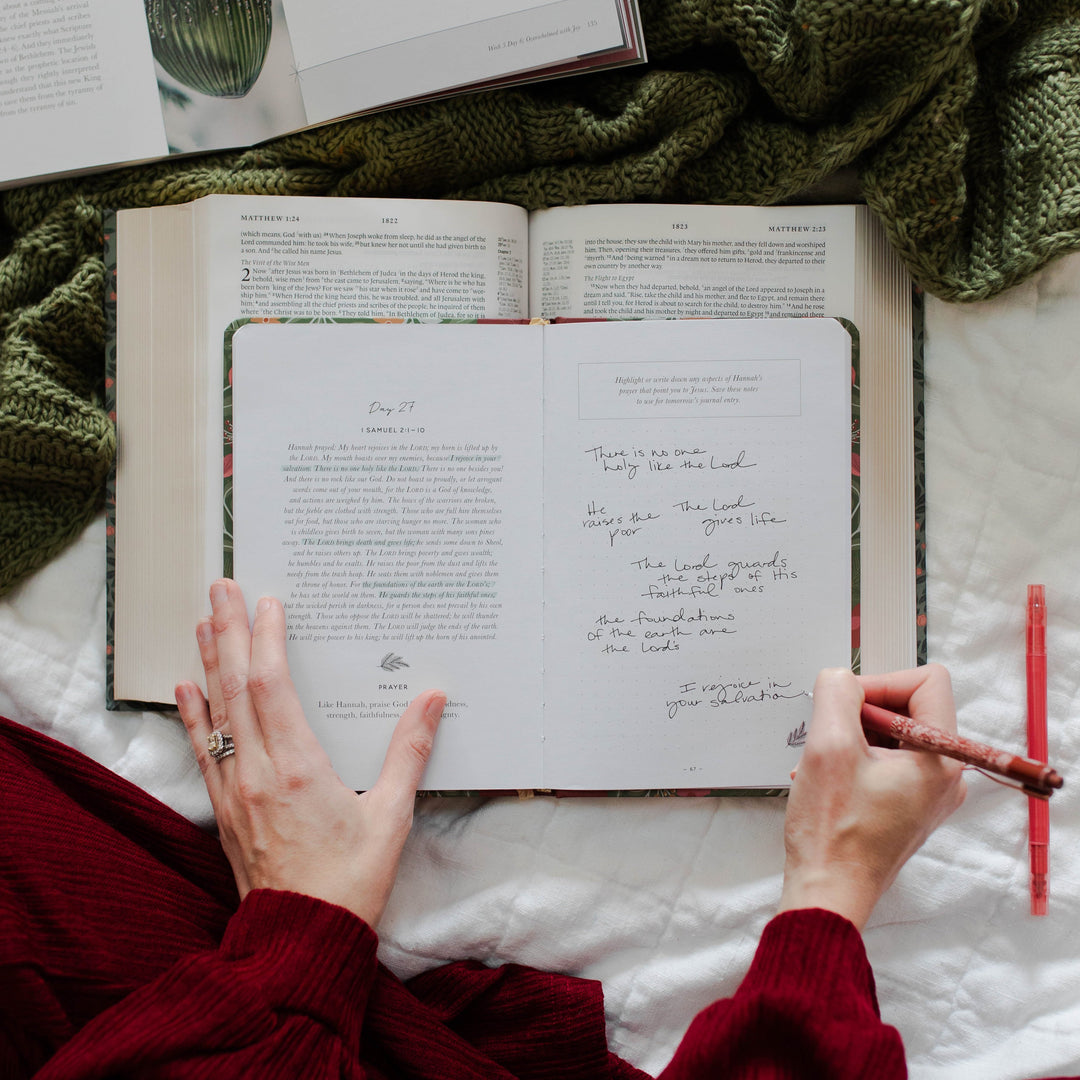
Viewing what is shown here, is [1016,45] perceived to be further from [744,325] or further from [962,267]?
[744,325]

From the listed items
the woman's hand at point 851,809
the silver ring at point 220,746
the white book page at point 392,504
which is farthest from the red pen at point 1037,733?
the silver ring at point 220,746

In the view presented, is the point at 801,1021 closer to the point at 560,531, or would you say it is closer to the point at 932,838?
the point at 932,838

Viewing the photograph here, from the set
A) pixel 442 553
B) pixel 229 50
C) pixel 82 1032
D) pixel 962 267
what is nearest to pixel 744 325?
pixel 962 267

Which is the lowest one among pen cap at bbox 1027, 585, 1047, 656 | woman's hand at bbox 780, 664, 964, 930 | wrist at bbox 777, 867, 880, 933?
wrist at bbox 777, 867, 880, 933

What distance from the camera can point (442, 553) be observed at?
2.35ft

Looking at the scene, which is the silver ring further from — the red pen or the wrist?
the red pen

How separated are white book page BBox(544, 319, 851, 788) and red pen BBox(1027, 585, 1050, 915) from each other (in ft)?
0.51

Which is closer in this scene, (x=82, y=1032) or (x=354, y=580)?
(x=82, y=1032)

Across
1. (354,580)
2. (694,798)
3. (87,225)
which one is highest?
(87,225)

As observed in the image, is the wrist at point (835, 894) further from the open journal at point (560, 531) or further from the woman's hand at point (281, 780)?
the woman's hand at point (281, 780)

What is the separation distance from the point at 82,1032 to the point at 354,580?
0.36 m

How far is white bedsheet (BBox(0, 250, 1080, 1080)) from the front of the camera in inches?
28.0

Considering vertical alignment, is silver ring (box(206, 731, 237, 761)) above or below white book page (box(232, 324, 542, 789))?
below

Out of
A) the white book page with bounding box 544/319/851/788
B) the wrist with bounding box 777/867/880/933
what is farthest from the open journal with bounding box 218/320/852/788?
the wrist with bounding box 777/867/880/933
